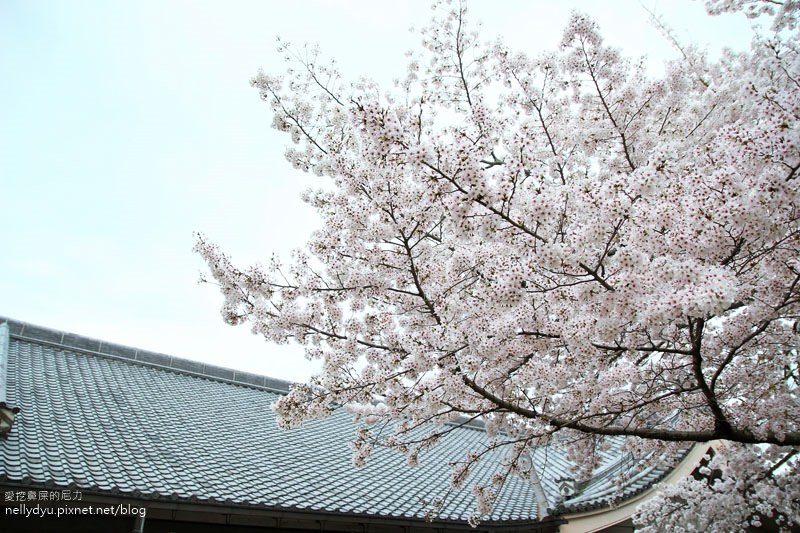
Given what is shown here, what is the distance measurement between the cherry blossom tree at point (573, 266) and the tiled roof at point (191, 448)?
70.6 inches

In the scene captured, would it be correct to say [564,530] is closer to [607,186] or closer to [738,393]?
[738,393]

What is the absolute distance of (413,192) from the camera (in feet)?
12.4

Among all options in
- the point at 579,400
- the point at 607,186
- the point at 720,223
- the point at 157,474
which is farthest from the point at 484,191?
the point at 157,474

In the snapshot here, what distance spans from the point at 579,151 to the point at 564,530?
A: 218 inches

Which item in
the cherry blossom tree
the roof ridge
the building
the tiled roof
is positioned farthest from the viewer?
the roof ridge

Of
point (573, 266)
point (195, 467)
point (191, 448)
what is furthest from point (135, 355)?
point (573, 266)

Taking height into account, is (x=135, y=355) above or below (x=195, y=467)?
above

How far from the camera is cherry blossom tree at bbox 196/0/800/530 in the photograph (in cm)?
295

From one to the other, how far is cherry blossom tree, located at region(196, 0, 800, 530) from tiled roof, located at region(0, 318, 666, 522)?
1794 mm

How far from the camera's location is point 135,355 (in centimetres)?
984

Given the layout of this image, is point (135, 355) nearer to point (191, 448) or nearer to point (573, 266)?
point (191, 448)

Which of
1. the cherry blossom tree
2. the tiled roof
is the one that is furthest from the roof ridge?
the cherry blossom tree

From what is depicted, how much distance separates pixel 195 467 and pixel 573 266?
498 cm

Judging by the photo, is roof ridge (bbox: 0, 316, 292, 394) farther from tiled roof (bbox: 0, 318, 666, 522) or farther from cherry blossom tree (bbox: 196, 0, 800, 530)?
cherry blossom tree (bbox: 196, 0, 800, 530)
